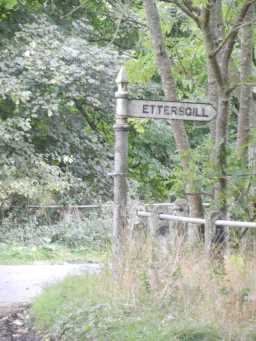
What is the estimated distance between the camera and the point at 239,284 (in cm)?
694

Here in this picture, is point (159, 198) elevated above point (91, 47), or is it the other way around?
point (91, 47)

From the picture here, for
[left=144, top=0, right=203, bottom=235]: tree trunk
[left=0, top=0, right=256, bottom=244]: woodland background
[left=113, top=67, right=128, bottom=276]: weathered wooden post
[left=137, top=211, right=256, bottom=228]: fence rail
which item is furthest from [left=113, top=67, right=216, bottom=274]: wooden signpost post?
[left=0, top=0, right=256, bottom=244]: woodland background

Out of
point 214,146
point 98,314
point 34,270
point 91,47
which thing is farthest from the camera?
point 91,47

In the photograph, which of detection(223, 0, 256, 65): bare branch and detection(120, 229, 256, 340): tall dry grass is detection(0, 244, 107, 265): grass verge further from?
detection(223, 0, 256, 65): bare branch

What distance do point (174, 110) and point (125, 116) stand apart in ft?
1.90

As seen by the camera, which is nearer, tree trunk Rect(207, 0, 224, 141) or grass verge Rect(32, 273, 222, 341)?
grass verge Rect(32, 273, 222, 341)

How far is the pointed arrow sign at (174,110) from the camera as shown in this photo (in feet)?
26.9

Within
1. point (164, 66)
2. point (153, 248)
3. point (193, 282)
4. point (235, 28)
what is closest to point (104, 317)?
point (193, 282)

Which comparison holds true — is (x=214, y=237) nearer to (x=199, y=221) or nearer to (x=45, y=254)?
(x=199, y=221)

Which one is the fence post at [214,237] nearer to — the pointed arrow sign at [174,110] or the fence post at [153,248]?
the fence post at [153,248]

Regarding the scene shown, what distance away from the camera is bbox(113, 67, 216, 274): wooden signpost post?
26.9 ft

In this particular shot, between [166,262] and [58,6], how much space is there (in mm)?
12400

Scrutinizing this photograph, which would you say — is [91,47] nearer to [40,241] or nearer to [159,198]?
[40,241]

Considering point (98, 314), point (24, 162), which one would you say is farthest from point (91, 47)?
point (98, 314)
